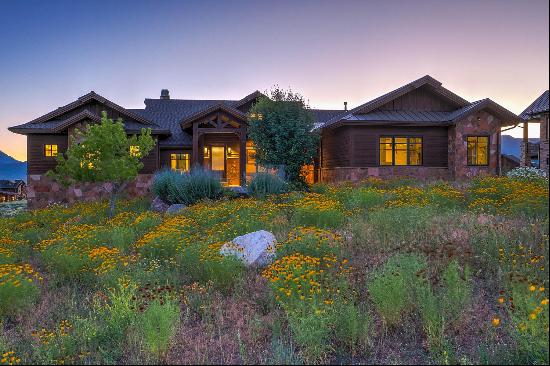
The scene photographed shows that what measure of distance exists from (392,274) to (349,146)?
17.0 meters

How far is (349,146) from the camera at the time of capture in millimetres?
21703

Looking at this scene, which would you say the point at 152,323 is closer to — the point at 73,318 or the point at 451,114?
the point at 73,318

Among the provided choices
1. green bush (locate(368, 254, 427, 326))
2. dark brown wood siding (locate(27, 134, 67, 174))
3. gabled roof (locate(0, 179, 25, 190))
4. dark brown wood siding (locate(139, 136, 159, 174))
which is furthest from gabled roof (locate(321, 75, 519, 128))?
gabled roof (locate(0, 179, 25, 190))

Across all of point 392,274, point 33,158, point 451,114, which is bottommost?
point 392,274

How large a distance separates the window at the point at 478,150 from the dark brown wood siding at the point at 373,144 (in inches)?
46.9

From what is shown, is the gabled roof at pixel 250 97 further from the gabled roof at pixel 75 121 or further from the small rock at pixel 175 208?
the small rock at pixel 175 208

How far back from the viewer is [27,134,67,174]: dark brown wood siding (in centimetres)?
2236

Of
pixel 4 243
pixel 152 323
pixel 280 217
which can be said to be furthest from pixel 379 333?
pixel 4 243

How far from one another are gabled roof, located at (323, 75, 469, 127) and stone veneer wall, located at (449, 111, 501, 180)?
1.51 m

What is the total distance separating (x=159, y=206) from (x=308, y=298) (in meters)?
12.4

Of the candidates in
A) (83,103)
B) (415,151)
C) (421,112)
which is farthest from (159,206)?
(421,112)

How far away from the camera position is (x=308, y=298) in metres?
4.92

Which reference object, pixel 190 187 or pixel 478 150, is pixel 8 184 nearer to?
pixel 190 187

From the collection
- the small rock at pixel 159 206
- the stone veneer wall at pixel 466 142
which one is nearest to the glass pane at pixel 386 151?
the stone veneer wall at pixel 466 142
